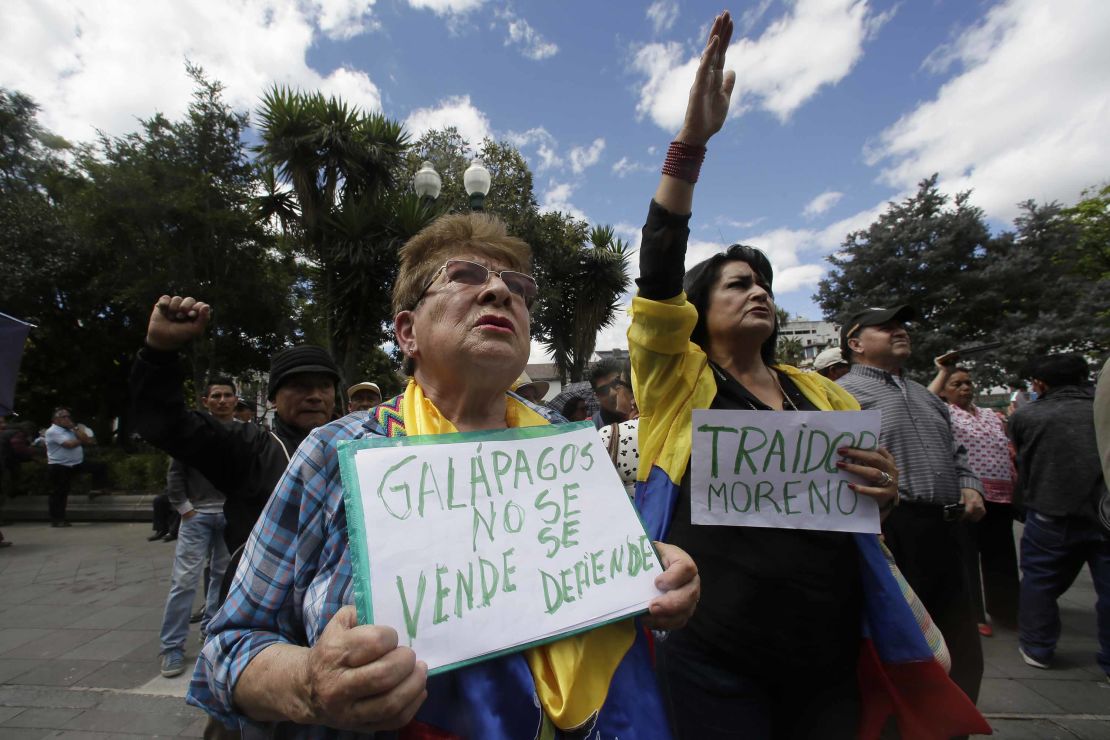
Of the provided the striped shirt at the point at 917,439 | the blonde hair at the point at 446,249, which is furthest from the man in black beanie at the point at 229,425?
the striped shirt at the point at 917,439

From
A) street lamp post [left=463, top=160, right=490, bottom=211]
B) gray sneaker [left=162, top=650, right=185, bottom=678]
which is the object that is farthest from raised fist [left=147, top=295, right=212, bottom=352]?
street lamp post [left=463, top=160, right=490, bottom=211]

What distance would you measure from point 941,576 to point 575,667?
2.06 metres

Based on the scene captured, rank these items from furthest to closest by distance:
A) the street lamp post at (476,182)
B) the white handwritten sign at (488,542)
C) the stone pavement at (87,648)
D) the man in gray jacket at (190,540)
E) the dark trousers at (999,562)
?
the street lamp post at (476,182) < the dark trousers at (999,562) < the man in gray jacket at (190,540) < the stone pavement at (87,648) < the white handwritten sign at (488,542)

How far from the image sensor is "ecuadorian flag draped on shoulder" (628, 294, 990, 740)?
4.65ft

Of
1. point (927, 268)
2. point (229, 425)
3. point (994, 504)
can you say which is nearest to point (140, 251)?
point (229, 425)

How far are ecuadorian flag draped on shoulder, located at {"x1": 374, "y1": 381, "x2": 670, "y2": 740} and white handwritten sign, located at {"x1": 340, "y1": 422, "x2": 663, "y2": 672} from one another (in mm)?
68

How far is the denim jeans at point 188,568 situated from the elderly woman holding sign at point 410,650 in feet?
9.68

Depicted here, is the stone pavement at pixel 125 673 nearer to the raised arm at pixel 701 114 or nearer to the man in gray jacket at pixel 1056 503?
the man in gray jacket at pixel 1056 503

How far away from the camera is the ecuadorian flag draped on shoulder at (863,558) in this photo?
4.65ft

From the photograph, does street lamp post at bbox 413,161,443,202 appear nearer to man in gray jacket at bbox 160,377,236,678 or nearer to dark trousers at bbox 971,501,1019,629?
man in gray jacket at bbox 160,377,236,678

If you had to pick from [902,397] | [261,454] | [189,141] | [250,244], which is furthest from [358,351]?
[902,397]

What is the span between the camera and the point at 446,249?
1328 mm

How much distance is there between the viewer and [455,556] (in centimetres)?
89

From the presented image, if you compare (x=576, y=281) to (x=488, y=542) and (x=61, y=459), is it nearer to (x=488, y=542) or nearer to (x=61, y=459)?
(x=61, y=459)
